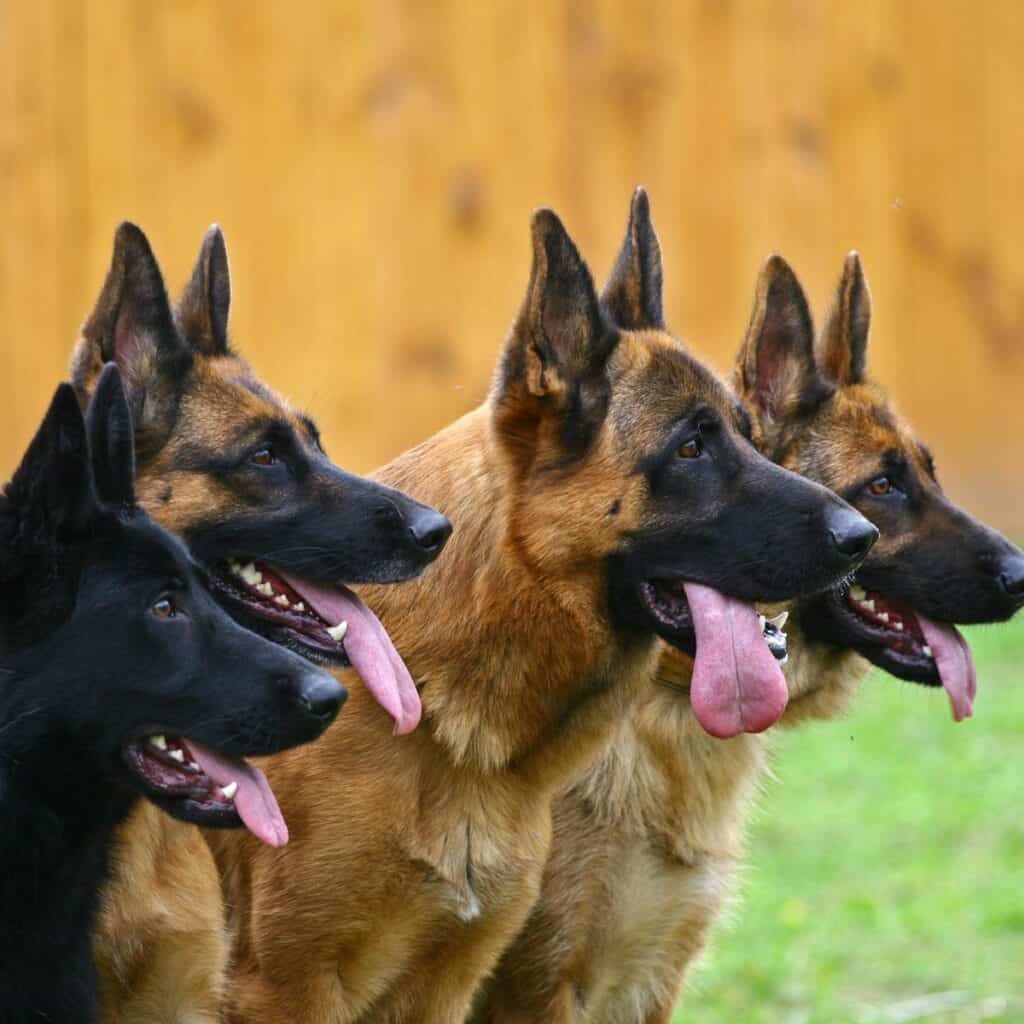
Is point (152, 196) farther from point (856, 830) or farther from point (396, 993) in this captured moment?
point (396, 993)

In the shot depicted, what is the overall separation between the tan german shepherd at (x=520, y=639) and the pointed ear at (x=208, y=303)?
0.69 meters

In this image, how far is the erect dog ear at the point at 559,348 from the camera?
4.79 meters

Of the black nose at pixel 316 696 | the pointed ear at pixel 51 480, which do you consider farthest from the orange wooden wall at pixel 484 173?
the black nose at pixel 316 696

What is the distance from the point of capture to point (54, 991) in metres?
4.04

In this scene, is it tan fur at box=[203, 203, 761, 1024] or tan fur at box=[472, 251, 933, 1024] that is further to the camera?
tan fur at box=[472, 251, 933, 1024]

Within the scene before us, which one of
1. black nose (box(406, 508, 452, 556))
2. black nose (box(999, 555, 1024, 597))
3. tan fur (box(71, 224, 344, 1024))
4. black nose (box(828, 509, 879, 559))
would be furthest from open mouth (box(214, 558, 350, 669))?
black nose (box(999, 555, 1024, 597))

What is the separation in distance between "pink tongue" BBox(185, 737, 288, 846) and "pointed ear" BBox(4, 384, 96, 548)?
49 centimetres

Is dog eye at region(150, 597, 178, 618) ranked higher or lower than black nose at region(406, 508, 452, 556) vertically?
lower

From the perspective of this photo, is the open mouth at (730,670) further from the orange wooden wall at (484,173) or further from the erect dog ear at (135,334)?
the orange wooden wall at (484,173)

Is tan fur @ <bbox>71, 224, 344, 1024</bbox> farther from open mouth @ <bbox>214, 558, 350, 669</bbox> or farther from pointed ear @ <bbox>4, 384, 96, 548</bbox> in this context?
pointed ear @ <bbox>4, 384, 96, 548</bbox>

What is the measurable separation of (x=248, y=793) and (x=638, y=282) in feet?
5.95

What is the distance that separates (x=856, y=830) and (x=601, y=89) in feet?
13.8

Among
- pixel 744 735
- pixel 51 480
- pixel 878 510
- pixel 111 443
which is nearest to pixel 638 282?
pixel 878 510

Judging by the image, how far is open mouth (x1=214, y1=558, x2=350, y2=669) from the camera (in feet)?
14.8
